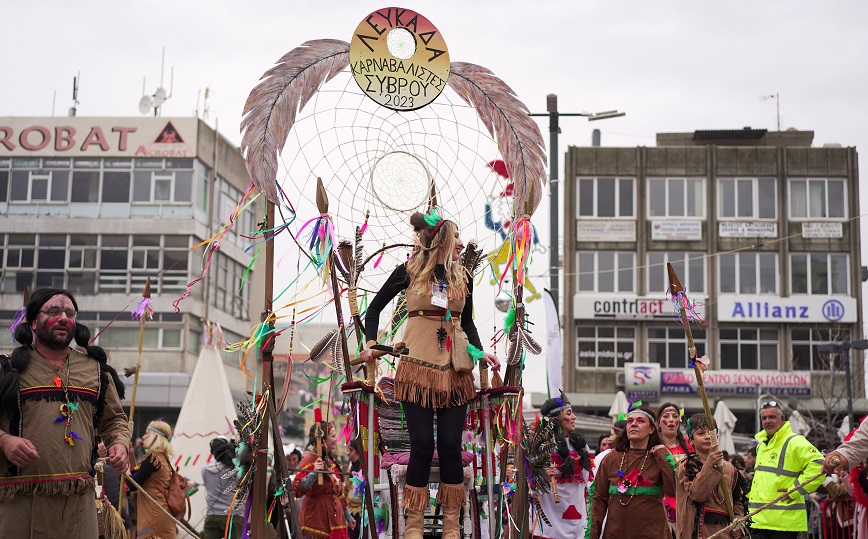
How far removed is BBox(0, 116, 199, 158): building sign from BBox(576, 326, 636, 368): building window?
56.1 feet

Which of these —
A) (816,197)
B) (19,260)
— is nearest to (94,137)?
(19,260)

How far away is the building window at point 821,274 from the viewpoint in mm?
42750

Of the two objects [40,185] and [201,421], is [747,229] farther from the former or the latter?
[201,421]

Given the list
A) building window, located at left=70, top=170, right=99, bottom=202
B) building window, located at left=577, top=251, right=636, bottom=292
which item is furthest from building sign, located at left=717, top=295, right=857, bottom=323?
building window, located at left=70, top=170, right=99, bottom=202

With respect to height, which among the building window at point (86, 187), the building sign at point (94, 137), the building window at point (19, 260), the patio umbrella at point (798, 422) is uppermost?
the building sign at point (94, 137)

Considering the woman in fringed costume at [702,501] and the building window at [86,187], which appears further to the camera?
the building window at [86,187]

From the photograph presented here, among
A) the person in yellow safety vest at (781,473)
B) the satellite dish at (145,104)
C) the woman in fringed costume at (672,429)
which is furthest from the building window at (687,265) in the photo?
the woman in fringed costume at (672,429)

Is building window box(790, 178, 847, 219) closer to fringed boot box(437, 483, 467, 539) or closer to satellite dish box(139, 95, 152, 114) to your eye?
satellite dish box(139, 95, 152, 114)

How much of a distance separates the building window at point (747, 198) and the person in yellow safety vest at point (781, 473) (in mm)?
35261

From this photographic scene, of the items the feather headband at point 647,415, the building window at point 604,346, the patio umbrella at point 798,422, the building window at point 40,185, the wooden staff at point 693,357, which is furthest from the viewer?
the building window at point 604,346

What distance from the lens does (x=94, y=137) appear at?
39844mm

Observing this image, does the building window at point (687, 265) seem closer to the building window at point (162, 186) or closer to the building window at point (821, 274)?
the building window at point (821, 274)

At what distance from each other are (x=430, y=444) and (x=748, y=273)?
3840 cm

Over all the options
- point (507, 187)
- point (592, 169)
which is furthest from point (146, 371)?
point (507, 187)
